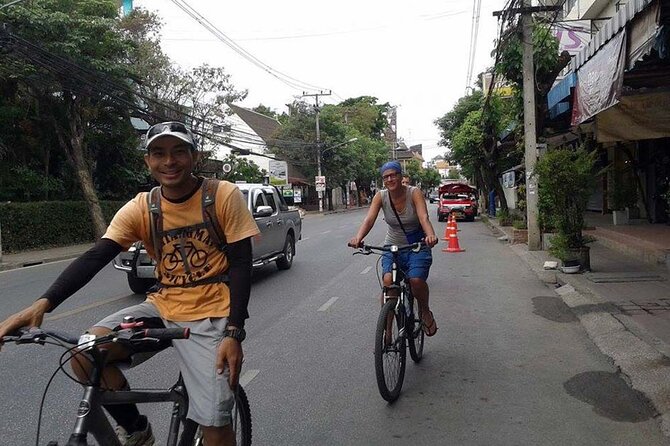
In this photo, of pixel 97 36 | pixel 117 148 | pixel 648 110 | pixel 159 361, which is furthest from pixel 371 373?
pixel 117 148

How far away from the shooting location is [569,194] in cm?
1065

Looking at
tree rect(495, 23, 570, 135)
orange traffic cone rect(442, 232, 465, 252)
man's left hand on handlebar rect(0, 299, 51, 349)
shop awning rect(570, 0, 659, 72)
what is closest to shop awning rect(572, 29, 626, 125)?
shop awning rect(570, 0, 659, 72)

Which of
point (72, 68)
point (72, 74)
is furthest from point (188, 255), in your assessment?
point (72, 68)

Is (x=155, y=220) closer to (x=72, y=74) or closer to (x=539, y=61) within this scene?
(x=539, y=61)

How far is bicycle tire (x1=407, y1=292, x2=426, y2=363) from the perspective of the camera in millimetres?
5516

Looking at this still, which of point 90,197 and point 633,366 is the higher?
point 90,197

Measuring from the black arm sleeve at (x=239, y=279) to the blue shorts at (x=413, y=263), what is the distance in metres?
2.71

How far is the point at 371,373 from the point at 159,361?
2150 millimetres

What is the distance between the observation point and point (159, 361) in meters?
6.07

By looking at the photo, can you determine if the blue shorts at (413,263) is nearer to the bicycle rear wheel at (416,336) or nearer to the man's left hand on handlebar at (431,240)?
the man's left hand on handlebar at (431,240)

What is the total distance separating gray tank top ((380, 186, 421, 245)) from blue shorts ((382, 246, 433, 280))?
38cm

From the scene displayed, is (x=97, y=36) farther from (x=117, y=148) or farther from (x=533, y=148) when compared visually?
(x=533, y=148)

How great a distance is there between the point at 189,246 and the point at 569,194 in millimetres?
9191

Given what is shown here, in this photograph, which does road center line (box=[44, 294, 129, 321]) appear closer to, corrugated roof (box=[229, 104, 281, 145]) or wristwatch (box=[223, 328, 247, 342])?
wristwatch (box=[223, 328, 247, 342])
